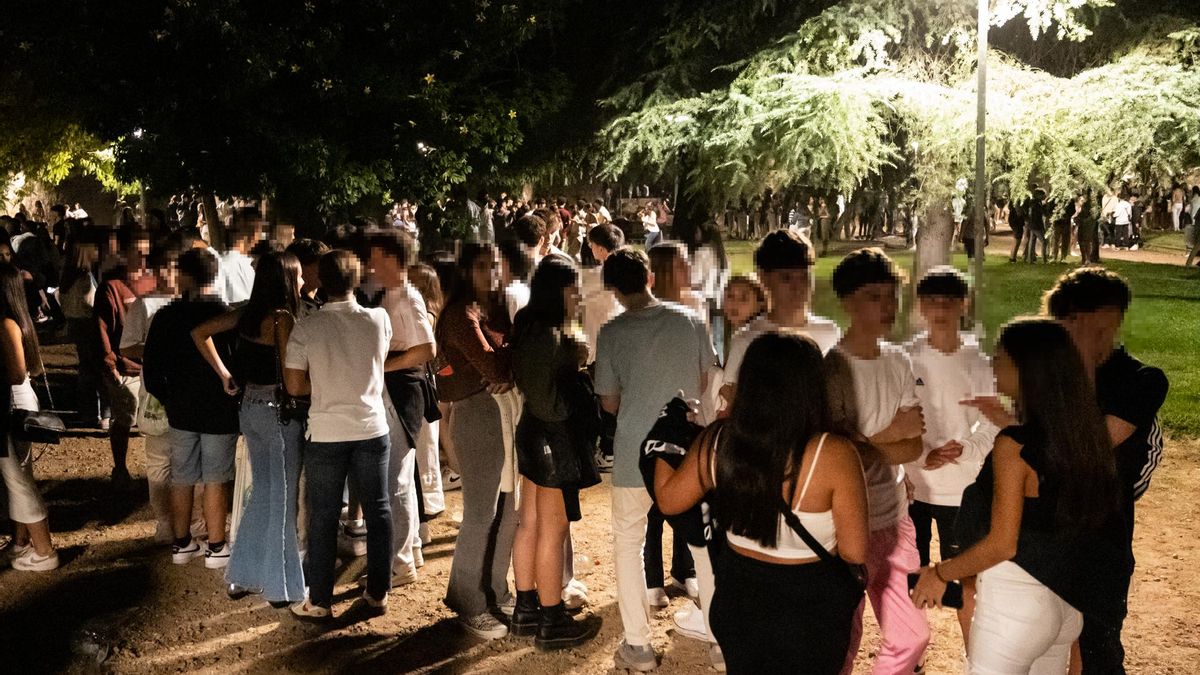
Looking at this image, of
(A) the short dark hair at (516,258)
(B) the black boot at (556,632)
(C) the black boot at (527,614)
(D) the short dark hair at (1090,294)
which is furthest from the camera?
(A) the short dark hair at (516,258)

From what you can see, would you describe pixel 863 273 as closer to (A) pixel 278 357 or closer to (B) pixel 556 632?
(B) pixel 556 632

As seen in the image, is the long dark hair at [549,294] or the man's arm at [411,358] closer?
the long dark hair at [549,294]

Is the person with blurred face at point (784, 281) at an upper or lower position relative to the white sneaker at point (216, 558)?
upper

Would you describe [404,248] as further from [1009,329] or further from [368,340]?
[1009,329]

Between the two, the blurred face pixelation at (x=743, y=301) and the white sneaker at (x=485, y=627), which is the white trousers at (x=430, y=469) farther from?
the blurred face pixelation at (x=743, y=301)

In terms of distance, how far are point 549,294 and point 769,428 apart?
202 centimetres

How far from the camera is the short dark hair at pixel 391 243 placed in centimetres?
543

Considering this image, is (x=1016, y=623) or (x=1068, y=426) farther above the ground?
(x=1068, y=426)

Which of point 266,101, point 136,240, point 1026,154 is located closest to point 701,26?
point 1026,154

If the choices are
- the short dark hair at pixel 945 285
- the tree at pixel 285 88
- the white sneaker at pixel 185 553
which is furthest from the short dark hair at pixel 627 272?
the tree at pixel 285 88

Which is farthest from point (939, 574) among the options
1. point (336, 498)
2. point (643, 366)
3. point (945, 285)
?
point (336, 498)

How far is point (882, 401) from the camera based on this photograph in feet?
13.1

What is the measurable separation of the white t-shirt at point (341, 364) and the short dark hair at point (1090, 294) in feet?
10.1

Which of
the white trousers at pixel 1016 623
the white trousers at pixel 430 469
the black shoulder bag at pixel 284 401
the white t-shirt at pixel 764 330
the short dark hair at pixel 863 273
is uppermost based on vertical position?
the short dark hair at pixel 863 273
